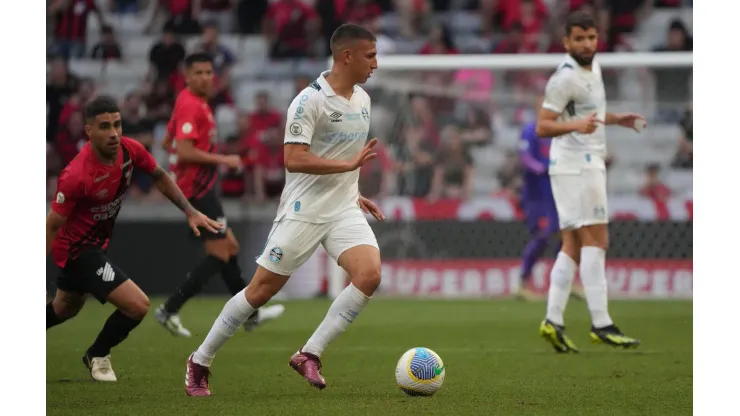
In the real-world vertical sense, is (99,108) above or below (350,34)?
below

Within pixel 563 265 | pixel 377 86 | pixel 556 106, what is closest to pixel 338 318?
pixel 563 265

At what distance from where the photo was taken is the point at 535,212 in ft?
45.5

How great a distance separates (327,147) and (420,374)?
135 centimetres

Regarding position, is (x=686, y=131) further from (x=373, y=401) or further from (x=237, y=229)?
(x=373, y=401)

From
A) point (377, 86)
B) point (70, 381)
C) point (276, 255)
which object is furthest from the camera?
point (377, 86)

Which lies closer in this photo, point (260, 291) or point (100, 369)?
point (260, 291)

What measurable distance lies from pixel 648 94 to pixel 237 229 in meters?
5.34

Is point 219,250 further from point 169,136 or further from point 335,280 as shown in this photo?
point 335,280

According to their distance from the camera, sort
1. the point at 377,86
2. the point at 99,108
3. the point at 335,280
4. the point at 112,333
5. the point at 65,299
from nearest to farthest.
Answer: the point at 99,108 < the point at 112,333 < the point at 65,299 < the point at 335,280 < the point at 377,86

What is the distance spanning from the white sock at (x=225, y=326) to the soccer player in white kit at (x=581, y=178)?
2.89 metres

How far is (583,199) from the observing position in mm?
9008

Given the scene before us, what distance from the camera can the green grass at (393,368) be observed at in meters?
6.33

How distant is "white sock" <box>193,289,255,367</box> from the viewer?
6.80 m
